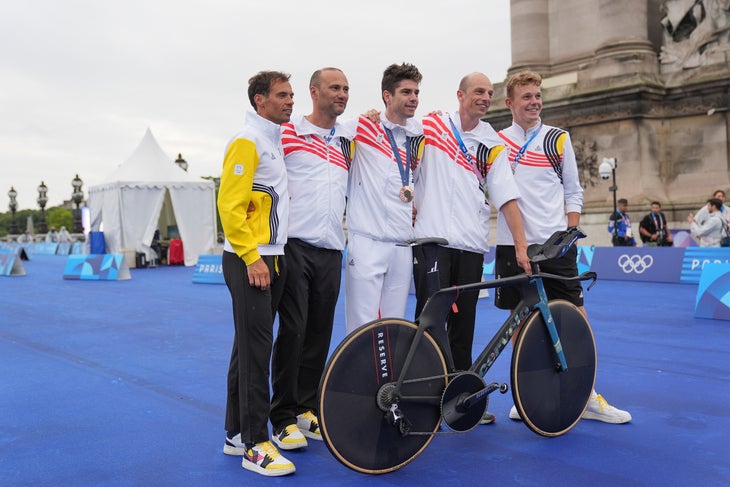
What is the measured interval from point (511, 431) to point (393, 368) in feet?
4.44

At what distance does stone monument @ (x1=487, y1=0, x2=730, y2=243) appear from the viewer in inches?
829

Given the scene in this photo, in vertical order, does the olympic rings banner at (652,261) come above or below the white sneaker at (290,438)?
above

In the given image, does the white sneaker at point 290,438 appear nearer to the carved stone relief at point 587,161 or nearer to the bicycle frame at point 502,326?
the bicycle frame at point 502,326

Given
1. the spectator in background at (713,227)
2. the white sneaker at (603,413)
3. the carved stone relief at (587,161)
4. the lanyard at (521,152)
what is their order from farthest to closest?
1. the carved stone relief at (587,161)
2. the spectator in background at (713,227)
3. the lanyard at (521,152)
4. the white sneaker at (603,413)

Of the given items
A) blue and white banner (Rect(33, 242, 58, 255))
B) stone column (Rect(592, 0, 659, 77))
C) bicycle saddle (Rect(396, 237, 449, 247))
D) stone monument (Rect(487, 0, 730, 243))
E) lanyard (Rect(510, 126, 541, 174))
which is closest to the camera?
bicycle saddle (Rect(396, 237, 449, 247))

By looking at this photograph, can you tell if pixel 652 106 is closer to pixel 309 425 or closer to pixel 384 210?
pixel 384 210

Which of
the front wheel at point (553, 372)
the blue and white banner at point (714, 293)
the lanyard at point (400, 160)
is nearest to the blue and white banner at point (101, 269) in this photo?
the blue and white banner at point (714, 293)

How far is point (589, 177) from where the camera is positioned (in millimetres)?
22453

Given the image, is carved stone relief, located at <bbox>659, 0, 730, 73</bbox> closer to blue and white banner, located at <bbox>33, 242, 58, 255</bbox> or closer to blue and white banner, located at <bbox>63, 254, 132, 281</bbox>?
blue and white banner, located at <bbox>63, 254, 132, 281</bbox>

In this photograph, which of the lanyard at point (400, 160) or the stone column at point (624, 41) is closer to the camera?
the lanyard at point (400, 160)

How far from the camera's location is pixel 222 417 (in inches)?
208

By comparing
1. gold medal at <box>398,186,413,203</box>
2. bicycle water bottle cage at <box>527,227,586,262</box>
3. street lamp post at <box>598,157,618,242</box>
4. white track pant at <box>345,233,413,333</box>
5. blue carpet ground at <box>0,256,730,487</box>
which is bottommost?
blue carpet ground at <box>0,256,730,487</box>

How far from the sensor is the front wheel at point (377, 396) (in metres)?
3.71

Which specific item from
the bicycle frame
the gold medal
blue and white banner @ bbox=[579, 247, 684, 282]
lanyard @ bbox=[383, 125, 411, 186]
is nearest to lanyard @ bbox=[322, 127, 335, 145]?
lanyard @ bbox=[383, 125, 411, 186]
